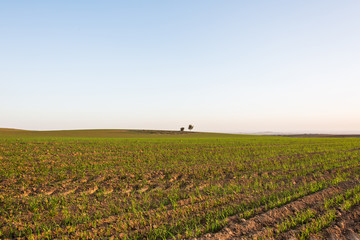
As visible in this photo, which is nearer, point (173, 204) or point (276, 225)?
point (276, 225)

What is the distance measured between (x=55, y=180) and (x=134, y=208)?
546 cm

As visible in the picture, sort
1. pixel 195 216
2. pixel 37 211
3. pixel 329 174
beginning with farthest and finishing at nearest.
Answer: pixel 329 174 → pixel 37 211 → pixel 195 216

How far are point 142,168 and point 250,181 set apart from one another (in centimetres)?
591

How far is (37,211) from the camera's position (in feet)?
20.9

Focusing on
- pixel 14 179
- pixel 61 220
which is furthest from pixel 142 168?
pixel 61 220

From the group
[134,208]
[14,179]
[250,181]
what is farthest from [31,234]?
[250,181]

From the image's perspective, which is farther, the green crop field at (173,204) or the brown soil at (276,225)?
the green crop field at (173,204)

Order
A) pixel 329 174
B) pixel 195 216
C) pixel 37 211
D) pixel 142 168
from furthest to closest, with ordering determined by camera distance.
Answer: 1. pixel 142 168
2. pixel 329 174
3. pixel 37 211
4. pixel 195 216

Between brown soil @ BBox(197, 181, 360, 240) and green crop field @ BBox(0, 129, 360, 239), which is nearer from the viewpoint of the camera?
brown soil @ BBox(197, 181, 360, 240)

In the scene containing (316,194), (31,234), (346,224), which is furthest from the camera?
(316,194)

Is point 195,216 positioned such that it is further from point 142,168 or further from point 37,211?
point 142,168

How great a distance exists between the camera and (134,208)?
6434 millimetres

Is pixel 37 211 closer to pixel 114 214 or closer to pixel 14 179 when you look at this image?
pixel 114 214

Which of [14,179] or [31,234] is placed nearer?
[31,234]
